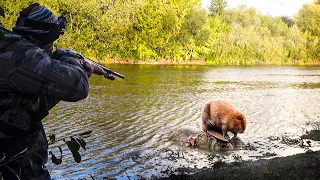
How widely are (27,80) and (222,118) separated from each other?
9850 mm

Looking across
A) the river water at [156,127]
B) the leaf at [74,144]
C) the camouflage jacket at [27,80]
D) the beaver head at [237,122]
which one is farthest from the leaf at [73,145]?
the beaver head at [237,122]

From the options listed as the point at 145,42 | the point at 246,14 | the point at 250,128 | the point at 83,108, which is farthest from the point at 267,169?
the point at 246,14

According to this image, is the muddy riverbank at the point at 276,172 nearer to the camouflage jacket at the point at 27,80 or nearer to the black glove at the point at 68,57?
the black glove at the point at 68,57

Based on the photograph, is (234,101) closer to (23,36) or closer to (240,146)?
(240,146)

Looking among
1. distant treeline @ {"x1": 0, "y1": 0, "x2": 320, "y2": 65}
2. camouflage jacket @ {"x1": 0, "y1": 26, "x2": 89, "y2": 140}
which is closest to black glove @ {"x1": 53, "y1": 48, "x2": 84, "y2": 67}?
camouflage jacket @ {"x1": 0, "y1": 26, "x2": 89, "y2": 140}

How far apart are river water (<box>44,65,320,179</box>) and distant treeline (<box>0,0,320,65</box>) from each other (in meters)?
34.3

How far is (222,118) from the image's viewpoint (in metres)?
11.9

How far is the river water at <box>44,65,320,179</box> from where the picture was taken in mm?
10234

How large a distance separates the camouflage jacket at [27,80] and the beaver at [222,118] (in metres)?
9.51

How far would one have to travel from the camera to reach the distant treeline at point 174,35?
2462 inches

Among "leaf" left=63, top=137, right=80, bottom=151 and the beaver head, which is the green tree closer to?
the beaver head

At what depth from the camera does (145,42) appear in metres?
72.5

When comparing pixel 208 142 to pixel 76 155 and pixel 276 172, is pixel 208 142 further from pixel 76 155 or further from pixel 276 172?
pixel 76 155

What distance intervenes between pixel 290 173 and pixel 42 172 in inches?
203
